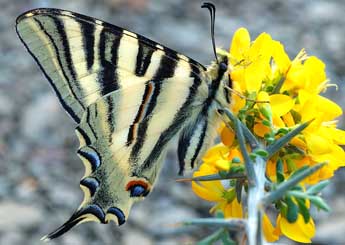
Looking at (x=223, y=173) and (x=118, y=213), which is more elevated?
(x=223, y=173)

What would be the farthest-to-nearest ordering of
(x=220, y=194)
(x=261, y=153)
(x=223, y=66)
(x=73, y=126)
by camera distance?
(x=73, y=126) → (x=223, y=66) → (x=220, y=194) → (x=261, y=153)

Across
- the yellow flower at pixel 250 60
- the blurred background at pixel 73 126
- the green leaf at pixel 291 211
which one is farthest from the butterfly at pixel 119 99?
the blurred background at pixel 73 126

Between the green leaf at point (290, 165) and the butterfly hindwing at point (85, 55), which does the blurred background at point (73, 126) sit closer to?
the butterfly hindwing at point (85, 55)

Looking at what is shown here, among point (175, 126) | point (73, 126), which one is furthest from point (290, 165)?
point (73, 126)

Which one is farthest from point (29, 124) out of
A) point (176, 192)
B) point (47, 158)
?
point (176, 192)

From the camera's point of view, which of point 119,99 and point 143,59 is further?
point 119,99

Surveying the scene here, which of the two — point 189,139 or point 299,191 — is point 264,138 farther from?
point 189,139

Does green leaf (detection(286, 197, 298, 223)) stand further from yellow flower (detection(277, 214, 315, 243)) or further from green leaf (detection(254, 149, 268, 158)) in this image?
yellow flower (detection(277, 214, 315, 243))

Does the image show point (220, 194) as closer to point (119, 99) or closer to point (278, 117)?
point (278, 117)
